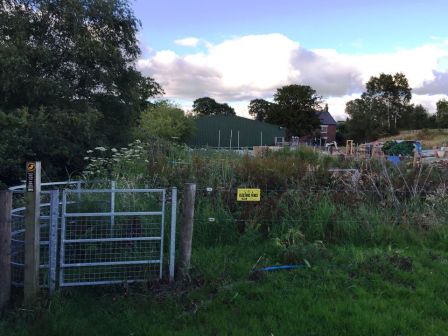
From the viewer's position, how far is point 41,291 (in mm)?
4555

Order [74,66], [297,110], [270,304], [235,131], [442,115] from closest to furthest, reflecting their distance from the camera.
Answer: [270,304], [74,66], [235,131], [297,110], [442,115]

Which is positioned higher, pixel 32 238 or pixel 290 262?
pixel 32 238

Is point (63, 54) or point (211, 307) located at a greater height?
point (63, 54)

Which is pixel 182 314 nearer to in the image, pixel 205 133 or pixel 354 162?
pixel 354 162

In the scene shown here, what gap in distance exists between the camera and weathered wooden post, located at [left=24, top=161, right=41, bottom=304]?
4363 millimetres

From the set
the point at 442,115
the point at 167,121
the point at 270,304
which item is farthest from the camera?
the point at 442,115

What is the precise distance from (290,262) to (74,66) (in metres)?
15.3

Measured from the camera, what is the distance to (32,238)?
4.43 m

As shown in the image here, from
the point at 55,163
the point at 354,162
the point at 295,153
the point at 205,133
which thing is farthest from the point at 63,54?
the point at 205,133

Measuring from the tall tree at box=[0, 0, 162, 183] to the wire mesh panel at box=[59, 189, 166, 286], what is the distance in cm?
919

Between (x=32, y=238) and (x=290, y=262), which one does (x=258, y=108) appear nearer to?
(x=290, y=262)

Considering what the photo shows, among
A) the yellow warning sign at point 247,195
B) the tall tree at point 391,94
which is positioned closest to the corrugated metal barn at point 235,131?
the tall tree at point 391,94

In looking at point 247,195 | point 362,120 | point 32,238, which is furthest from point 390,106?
point 32,238

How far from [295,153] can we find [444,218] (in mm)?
4951
